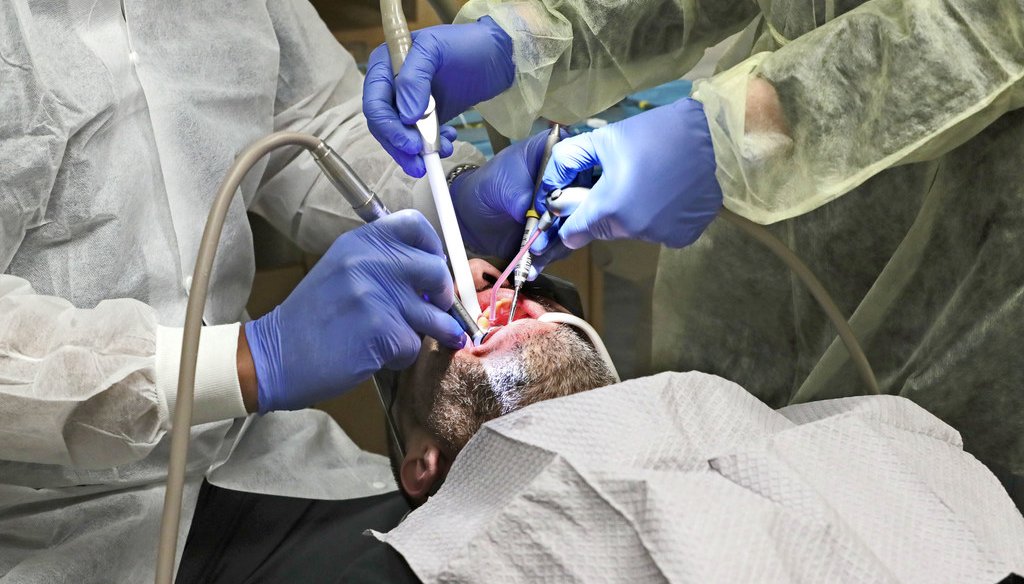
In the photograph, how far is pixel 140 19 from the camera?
1.40m

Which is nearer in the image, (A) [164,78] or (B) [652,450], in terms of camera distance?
(B) [652,450]

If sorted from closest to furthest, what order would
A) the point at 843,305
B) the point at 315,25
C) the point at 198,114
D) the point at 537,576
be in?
the point at 537,576, the point at 843,305, the point at 198,114, the point at 315,25

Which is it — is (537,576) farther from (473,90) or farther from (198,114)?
(198,114)

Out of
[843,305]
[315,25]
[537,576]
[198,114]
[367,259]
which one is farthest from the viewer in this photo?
[315,25]

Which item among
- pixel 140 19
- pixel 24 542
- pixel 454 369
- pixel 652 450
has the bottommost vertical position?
pixel 24 542

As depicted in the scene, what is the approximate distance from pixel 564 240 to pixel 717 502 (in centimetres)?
53

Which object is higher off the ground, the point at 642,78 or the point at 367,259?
the point at 642,78

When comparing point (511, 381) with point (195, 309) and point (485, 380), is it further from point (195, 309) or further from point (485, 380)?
point (195, 309)

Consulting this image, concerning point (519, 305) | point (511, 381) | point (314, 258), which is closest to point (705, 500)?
point (511, 381)

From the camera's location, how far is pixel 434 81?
1320 millimetres

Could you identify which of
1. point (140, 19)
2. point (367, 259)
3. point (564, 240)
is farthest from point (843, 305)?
point (140, 19)

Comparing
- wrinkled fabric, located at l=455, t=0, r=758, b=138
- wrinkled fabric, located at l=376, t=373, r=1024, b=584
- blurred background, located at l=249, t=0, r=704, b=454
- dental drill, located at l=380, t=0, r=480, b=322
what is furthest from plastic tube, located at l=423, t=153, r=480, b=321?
blurred background, located at l=249, t=0, r=704, b=454

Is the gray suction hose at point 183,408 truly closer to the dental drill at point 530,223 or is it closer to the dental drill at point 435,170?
the dental drill at point 435,170

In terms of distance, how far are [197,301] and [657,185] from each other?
59 centimetres
